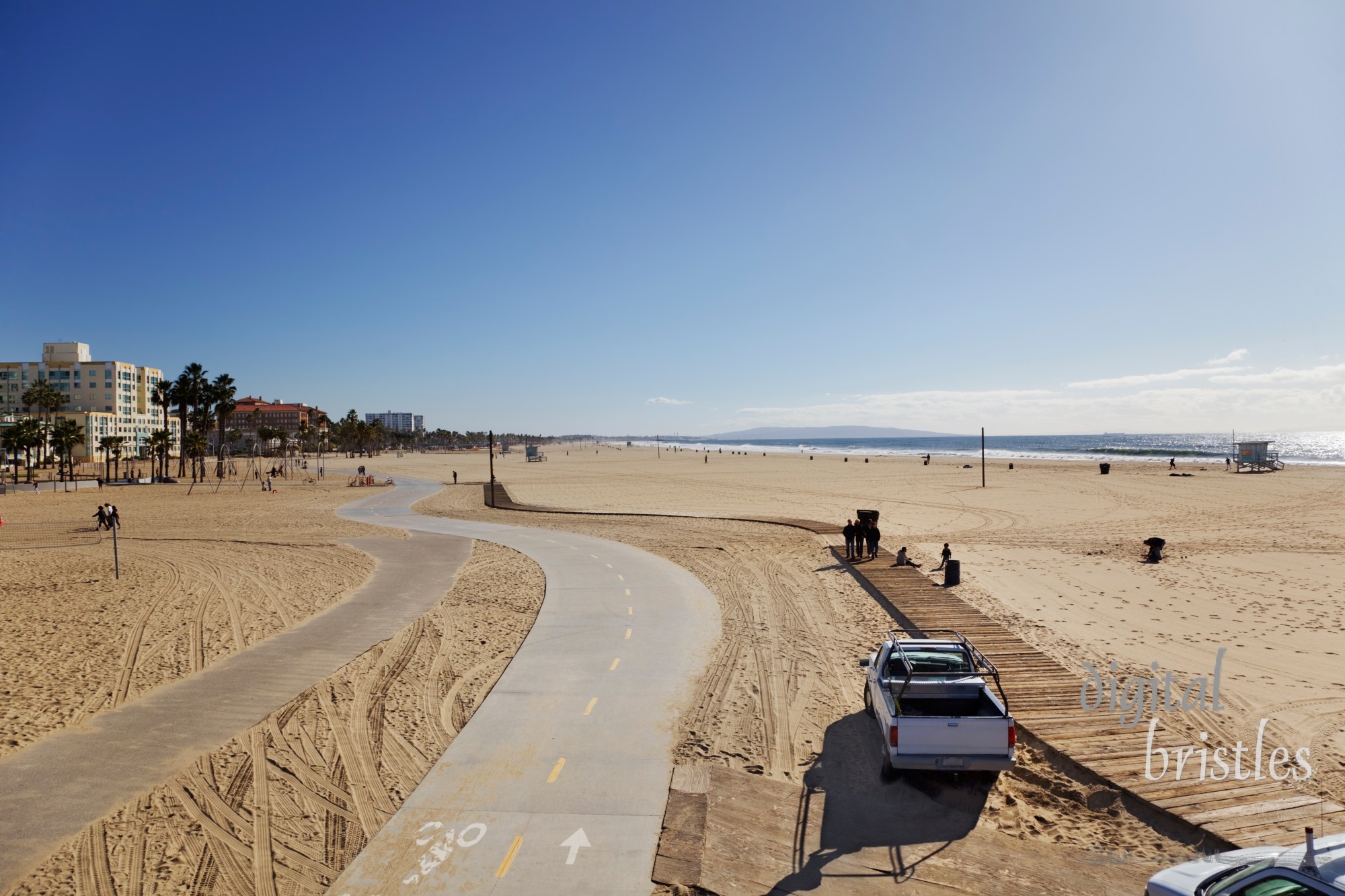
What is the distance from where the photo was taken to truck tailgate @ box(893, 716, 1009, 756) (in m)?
7.64

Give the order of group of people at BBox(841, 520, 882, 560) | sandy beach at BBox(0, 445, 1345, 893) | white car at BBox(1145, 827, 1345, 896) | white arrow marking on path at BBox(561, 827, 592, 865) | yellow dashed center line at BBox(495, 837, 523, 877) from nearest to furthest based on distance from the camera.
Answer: white car at BBox(1145, 827, 1345, 896) → yellow dashed center line at BBox(495, 837, 523, 877) → white arrow marking on path at BBox(561, 827, 592, 865) → sandy beach at BBox(0, 445, 1345, 893) → group of people at BBox(841, 520, 882, 560)

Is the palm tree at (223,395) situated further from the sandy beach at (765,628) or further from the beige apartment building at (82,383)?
the beige apartment building at (82,383)

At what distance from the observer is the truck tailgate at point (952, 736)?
7637 millimetres

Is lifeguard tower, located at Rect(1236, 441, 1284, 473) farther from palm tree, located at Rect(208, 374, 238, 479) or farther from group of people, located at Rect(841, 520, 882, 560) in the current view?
palm tree, located at Rect(208, 374, 238, 479)

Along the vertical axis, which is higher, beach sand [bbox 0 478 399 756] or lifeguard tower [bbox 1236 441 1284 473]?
lifeguard tower [bbox 1236 441 1284 473]

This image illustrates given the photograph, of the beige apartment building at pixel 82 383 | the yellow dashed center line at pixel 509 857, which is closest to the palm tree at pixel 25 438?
the beige apartment building at pixel 82 383

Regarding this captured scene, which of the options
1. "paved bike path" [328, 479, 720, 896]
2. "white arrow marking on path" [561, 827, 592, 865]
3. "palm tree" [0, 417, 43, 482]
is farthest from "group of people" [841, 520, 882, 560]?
"palm tree" [0, 417, 43, 482]

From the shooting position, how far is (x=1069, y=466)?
7981 centimetres

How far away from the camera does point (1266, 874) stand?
4.32 meters

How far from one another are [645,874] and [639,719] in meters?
3.45

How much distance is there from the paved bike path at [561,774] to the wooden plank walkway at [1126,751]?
524 cm

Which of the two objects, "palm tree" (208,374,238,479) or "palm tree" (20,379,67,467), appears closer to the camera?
"palm tree" (208,374,238,479)

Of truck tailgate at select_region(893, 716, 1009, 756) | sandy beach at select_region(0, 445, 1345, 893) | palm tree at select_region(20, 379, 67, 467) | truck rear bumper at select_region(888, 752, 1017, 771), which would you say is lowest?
sandy beach at select_region(0, 445, 1345, 893)

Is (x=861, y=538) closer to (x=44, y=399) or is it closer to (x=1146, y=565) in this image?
(x=1146, y=565)
